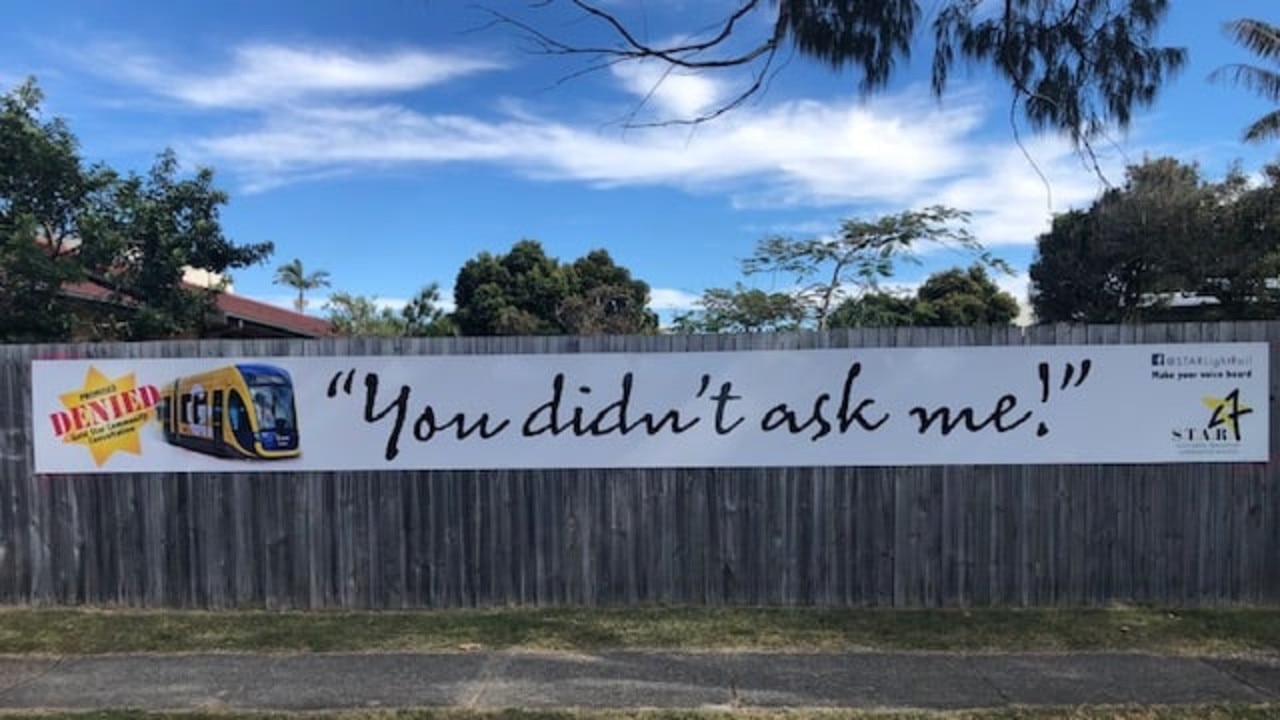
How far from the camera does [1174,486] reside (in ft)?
24.0

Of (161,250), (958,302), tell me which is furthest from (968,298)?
(161,250)

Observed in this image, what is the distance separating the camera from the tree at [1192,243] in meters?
29.5

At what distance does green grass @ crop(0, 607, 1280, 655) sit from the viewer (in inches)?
254

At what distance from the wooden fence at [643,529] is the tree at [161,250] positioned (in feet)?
28.2

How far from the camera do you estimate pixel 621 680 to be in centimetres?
575

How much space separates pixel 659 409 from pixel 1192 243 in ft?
97.5

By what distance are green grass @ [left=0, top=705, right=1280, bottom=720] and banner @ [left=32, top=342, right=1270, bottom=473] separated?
7.93 feet

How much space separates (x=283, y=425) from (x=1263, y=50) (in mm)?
22001

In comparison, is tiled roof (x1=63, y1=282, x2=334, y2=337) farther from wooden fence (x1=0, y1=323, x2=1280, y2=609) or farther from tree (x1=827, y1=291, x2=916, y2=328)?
tree (x1=827, y1=291, x2=916, y2=328)

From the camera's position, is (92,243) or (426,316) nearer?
(92,243)

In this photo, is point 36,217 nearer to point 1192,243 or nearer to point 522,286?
point 522,286

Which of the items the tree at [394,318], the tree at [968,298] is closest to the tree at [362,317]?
the tree at [394,318]

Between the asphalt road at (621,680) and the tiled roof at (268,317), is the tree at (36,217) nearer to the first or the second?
the tiled roof at (268,317)

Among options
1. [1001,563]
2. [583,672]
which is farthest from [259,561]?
[1001,563]
